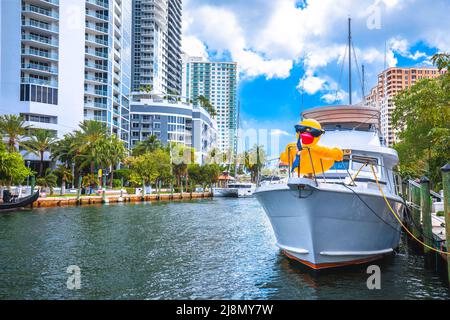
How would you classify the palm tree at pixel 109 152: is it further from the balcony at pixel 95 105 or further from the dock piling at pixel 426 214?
the dock piling at pixel 426 214

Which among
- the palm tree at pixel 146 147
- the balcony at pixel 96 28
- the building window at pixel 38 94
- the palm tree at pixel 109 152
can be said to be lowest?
the palm tree at pixel 109 152

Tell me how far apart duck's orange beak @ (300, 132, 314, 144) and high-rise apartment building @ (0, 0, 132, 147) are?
57218 mm

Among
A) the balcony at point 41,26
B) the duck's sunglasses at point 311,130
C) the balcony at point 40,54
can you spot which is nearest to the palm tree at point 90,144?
the balcony at point 40,54

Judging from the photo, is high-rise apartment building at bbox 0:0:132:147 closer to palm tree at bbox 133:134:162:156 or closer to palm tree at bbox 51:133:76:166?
palm tree at bbox 133:134:162:156

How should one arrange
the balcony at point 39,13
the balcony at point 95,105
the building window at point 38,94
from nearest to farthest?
the building window at point 38,94, the balcony at point 39,13, the balcony at point 95,105

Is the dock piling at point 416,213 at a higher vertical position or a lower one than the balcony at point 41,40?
lower

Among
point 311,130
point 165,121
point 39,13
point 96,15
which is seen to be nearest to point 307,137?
point 311,130

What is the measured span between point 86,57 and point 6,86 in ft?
52.9

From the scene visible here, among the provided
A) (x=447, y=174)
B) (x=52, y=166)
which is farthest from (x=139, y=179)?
(x=447, y=174)

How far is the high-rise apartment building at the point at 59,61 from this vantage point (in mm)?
61094

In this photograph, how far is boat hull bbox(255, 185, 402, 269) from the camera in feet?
37.5

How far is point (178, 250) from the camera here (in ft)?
56.3

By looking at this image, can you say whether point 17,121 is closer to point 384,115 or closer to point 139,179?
point 139,179

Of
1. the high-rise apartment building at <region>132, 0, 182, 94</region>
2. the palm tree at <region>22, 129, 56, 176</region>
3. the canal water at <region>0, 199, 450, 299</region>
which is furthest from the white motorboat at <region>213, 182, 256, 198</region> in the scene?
the high-rise apartment building at <region>132, 0, 182, 94</region>
